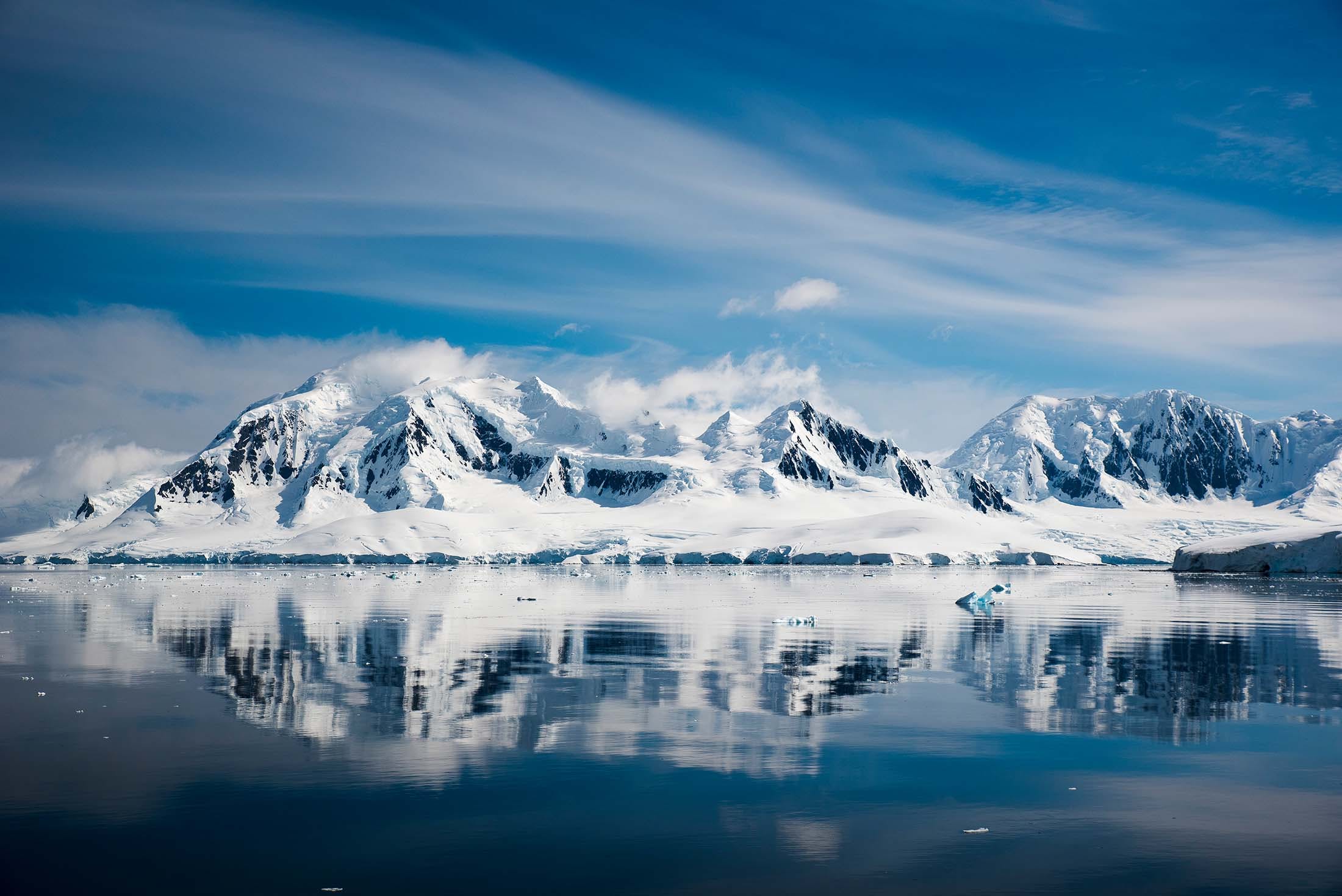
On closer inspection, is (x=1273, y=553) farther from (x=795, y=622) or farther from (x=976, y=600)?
(x=795, y=622)

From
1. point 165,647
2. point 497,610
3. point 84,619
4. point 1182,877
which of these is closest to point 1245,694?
point 1182,877

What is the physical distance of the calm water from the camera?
10930 millimetres

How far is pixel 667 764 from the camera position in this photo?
15602mm

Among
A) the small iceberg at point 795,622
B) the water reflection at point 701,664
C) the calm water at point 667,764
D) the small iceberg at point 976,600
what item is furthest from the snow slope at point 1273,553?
the small iceberg at point 795,622

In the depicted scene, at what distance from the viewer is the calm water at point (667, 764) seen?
10930mm

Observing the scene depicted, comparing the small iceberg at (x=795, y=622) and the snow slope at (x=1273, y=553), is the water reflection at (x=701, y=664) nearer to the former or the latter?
the small iceberg at (x=795, y=622)

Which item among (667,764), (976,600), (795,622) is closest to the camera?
(667,764)

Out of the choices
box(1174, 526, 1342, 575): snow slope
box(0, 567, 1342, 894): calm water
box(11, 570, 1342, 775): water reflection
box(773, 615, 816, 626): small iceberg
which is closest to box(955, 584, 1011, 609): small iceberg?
box(11, 570, 1342, 775): water reflection

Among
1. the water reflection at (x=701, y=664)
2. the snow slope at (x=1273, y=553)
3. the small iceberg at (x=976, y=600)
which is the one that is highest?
the snow slope at (x=1273, y=553)

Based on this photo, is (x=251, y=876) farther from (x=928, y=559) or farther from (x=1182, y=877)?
(x=928, y=559)

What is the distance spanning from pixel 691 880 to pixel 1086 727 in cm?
1095

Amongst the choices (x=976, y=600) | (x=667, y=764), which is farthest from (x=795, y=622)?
(x=667, y=764)

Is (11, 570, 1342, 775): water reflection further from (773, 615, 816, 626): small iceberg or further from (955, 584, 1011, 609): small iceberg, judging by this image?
(955, 584, 1011, 609): small iceberg

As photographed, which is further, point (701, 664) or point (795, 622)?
point (795, 622)
